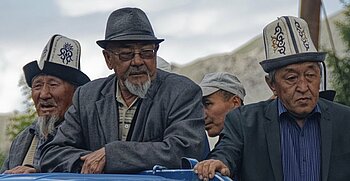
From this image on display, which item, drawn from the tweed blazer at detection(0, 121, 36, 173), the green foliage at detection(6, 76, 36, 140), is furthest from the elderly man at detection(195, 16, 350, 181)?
the green foliage at detection(6, 76, 36, 140)

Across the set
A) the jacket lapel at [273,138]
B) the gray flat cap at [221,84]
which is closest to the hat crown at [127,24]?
the jacket lapel at [273,138]

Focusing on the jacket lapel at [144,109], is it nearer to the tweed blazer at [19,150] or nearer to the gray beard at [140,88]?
the gray beard at [140,88]

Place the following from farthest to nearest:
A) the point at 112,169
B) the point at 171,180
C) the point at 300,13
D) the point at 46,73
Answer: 1. the point at 300,13
2. the point at 46,73
3. the point at 112,169
4. the point at 171,180

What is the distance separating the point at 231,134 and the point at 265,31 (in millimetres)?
635

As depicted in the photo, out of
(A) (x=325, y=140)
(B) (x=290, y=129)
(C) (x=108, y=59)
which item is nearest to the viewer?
(A) (x=325, y=140)

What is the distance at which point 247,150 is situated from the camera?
16.2 feet

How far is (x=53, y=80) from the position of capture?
6367 millimetres

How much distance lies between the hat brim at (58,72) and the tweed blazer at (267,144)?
1.61 metres

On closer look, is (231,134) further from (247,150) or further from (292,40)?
(292,40)

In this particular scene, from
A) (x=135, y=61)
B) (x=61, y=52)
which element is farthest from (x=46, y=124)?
(x=135, y=61)

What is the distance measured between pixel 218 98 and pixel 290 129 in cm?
187

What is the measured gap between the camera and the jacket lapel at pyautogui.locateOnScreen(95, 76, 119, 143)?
16.6 feet

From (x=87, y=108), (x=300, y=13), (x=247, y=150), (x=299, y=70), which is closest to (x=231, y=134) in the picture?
(x=247, y=150)

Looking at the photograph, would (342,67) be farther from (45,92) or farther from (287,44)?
(287,44)
